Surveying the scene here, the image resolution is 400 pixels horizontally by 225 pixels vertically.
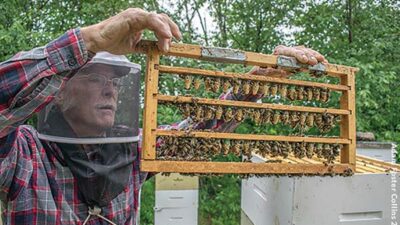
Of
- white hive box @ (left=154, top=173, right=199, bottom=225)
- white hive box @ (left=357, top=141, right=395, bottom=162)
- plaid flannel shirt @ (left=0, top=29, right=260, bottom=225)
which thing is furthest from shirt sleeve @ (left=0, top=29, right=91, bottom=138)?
white hive box @ (left=357, top=141, right=395, bottom=162)

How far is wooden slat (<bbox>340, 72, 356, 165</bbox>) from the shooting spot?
1.26 metres

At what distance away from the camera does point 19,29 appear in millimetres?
3514

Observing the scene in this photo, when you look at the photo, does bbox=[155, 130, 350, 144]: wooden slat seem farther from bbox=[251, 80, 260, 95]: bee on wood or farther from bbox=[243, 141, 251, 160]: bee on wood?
bbox=[251, 80, 260, 95]: bee on wood

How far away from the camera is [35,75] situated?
0.89 metres

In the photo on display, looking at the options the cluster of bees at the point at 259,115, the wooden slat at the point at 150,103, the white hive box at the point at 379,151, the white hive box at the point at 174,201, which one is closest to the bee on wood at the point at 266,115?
the cluster of bees at the point at 259,115

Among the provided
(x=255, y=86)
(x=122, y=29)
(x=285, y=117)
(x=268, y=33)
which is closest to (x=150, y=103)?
(x=122, y=29)

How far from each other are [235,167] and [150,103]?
0.96ft

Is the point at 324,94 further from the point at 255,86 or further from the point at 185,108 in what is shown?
the point at 185,108

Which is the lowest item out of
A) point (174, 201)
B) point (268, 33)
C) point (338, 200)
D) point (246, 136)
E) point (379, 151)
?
point (174, 201)

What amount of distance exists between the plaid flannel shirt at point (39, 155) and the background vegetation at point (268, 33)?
2057mm

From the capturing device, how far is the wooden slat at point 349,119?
49.7 inches

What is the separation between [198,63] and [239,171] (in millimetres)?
2561

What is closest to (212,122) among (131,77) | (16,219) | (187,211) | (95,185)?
(131,77)

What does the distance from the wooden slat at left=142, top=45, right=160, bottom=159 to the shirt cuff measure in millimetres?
177
